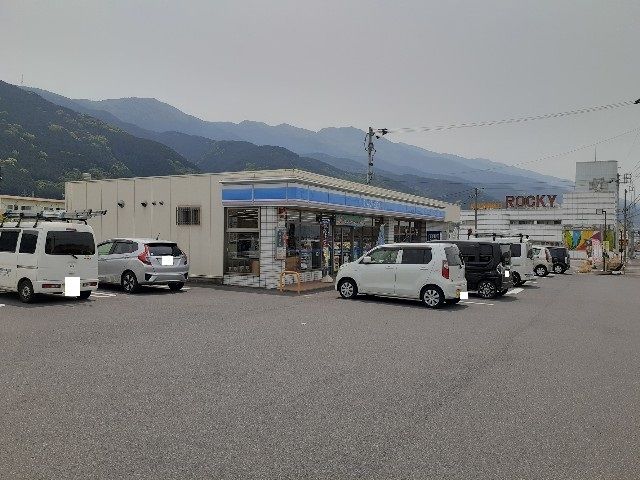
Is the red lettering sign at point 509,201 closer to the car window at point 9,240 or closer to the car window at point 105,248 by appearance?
the car window at point 105,248

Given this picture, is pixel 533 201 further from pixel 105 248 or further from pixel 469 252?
pixel 105 248

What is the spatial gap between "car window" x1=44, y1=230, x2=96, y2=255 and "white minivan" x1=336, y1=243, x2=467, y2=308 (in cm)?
721

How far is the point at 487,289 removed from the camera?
16.1 m

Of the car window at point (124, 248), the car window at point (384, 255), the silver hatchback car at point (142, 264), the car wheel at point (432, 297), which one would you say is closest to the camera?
the car wheel at point (432, 297)

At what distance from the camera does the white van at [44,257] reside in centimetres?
1234

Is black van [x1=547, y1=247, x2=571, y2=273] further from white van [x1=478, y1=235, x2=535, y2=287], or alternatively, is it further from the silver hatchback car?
the silver hatchback car

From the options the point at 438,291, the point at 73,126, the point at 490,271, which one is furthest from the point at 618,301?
the point at 73,126

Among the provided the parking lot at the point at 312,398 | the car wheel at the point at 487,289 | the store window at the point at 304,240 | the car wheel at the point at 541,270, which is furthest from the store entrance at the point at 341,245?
the car wheel at the point at 541,270

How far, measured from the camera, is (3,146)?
117m

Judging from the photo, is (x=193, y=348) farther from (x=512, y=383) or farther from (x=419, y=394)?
(x=512, y=383)

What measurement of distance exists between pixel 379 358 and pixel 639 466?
3.87 meters

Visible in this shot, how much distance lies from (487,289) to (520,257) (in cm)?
489

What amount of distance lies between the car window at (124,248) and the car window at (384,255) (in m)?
7.48

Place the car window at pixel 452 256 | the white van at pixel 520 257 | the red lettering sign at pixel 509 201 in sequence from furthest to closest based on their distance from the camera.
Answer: the red lettering sign at pixel 509 201, the white van at pixel 520 257, the car window at pixel 452 256
